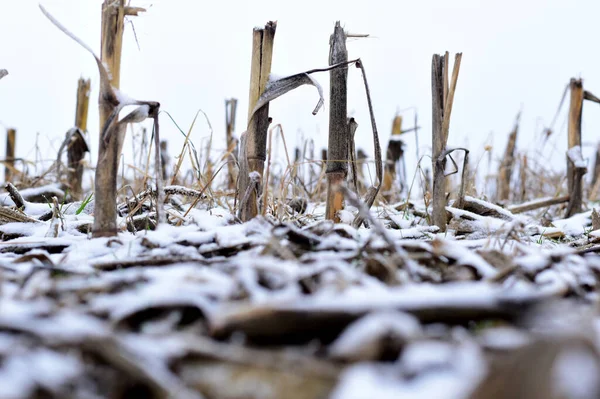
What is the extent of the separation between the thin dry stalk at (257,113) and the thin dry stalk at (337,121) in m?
0.23

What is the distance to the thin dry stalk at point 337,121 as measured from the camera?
1.86 meters

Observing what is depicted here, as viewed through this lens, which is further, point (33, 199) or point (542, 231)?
point (33, 199)

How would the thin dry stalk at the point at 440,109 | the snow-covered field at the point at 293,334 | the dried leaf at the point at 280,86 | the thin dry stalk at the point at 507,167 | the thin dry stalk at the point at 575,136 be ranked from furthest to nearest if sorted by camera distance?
1. the thin dry stalk at the point at 507,167
2. the thin dry stalk at the point at 575,136
3. the thin dry stalk at the point at 440,109
4. the dried leaf at the point at 280,86
5. the snow-covered field at the point at 293,334

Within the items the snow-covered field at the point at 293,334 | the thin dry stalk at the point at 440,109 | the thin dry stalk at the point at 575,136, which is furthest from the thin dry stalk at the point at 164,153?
the snow-covered field at the point at 293,334

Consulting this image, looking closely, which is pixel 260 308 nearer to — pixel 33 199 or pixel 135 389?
pixel 135 389

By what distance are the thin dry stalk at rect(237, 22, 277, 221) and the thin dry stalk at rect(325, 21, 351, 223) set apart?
0.74 feet

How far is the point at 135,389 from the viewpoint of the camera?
0.72 m

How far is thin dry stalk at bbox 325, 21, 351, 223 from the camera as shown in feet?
6.11

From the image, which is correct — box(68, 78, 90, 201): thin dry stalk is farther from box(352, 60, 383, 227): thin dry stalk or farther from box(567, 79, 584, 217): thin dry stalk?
box(567, 79, 584, 217): thin dry stalk

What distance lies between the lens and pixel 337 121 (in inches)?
74.2

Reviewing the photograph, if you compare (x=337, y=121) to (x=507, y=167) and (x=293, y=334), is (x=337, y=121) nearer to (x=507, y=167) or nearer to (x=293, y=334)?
(x=293, y=334)

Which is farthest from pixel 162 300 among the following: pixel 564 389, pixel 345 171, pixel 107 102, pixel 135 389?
pixel 345 171

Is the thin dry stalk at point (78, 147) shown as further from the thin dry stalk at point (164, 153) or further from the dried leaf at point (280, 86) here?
the dried leaf at point (280, 86)

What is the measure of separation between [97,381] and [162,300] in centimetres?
17
